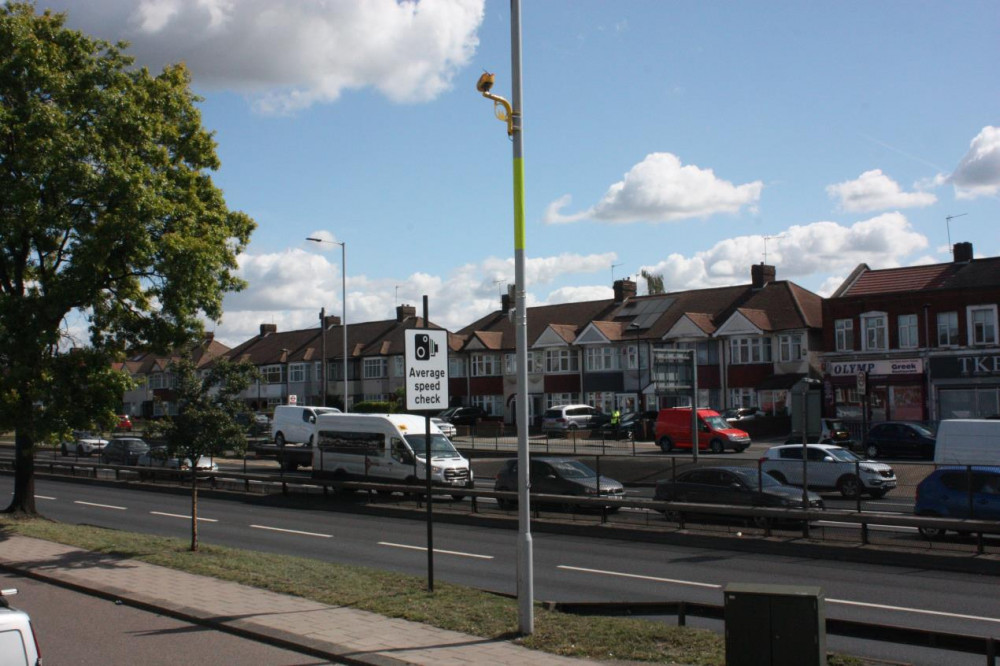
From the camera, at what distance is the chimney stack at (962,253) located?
51.1m

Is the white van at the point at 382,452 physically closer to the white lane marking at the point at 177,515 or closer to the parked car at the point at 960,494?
the white lane marking at the point at 177,515

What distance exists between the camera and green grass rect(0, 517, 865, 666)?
874cm

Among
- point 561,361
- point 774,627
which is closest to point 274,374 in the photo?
point 561,361

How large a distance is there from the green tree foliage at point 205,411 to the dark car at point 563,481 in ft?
29.1

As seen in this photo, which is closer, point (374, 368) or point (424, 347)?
point (424, 347)

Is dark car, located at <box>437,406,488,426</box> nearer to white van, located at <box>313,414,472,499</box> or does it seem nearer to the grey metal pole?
white van, located at <box>313,414,472,499</box>

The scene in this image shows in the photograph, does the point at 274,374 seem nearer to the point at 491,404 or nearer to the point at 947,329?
the point at 491,404

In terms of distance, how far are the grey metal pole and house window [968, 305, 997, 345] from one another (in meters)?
45.1

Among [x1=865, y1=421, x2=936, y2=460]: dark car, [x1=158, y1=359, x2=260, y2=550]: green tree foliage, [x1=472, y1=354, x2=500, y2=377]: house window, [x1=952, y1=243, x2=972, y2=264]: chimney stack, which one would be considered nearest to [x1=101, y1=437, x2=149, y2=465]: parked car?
[x1=158, y1=359, x2=260, y2=550]: green tree foliage

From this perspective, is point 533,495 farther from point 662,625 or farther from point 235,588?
point 662,625

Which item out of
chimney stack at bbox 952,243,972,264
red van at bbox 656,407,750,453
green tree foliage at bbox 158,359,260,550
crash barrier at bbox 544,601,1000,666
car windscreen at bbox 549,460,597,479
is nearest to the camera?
crash barrier at bbox 544,601,1000,666

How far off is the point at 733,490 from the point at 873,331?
35710 millimetres

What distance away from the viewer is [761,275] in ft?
211

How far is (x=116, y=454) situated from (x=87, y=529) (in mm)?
24732
